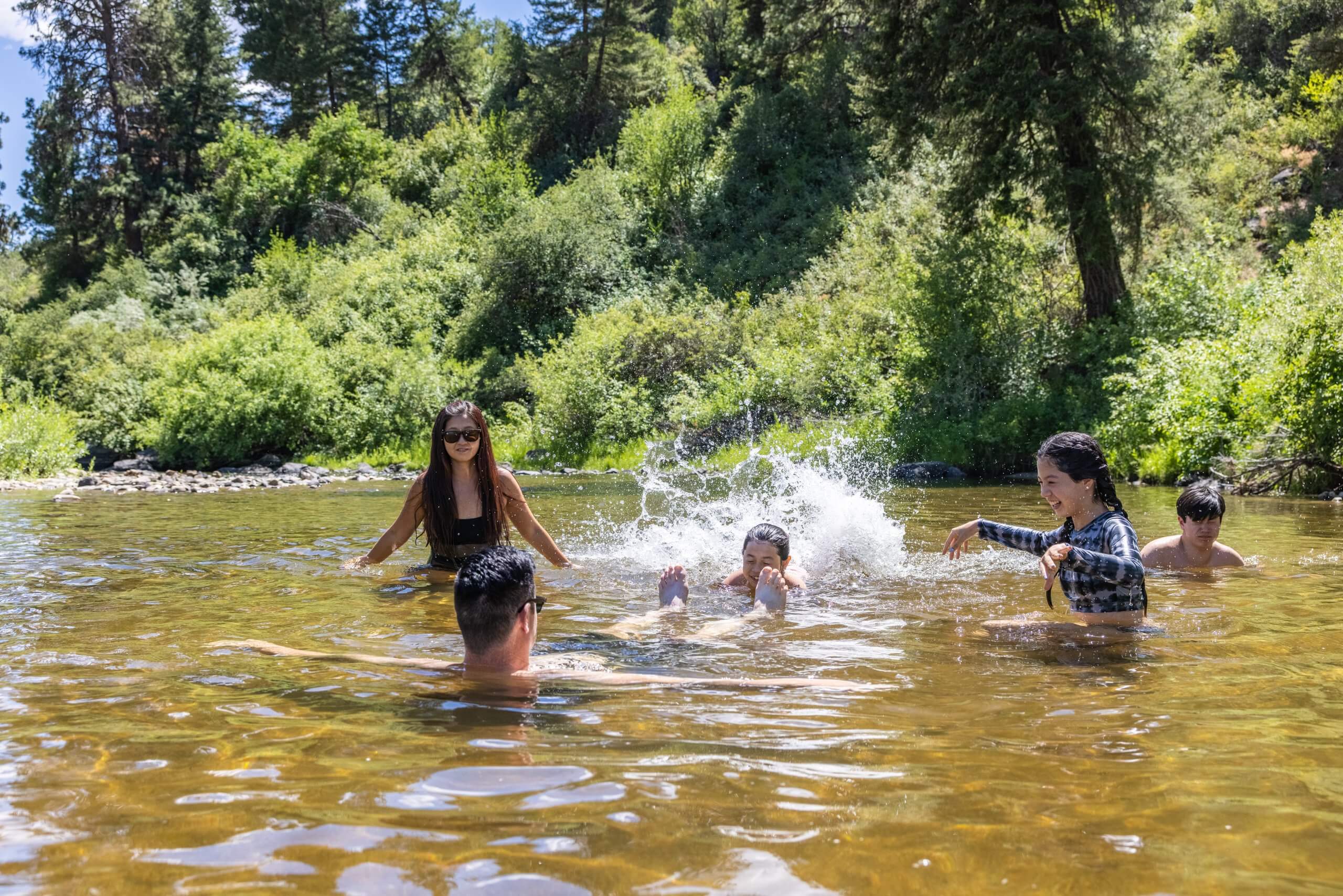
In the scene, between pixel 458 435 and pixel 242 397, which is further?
pixel 242 397

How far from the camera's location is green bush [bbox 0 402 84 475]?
85.5ft

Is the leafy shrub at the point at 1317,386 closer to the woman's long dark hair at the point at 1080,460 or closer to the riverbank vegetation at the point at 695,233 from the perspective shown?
the riverbank vegetation at the point at 695,233

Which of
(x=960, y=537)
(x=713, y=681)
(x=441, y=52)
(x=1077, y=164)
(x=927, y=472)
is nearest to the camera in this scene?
(x=713, y=681)

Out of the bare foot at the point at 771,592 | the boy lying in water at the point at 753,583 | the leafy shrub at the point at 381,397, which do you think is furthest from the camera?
the leafy shrub at the point at 381,397

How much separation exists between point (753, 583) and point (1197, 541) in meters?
3.71

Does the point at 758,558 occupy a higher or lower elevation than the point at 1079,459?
lower

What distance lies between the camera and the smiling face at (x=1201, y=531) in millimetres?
8328

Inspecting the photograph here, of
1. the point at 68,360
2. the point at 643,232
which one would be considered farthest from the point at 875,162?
the point at 68,360

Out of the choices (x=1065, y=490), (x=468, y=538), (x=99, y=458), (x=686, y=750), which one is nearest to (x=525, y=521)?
(x=468, y=538)

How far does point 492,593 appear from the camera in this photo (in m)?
4.79

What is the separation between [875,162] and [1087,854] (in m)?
38.5

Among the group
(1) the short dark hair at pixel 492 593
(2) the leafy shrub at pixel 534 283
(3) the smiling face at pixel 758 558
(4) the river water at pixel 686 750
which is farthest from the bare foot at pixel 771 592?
(2) the leafy shrub at pixel 534 283

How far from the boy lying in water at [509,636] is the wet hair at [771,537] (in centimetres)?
286

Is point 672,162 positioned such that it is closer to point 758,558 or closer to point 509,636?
point 758,558
